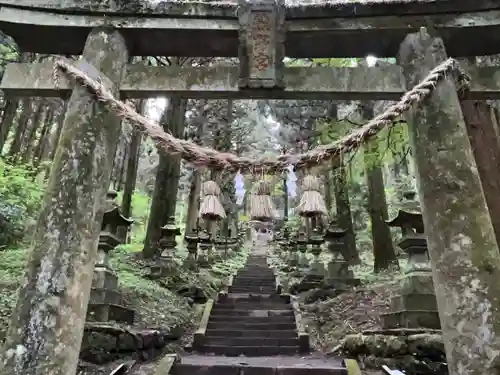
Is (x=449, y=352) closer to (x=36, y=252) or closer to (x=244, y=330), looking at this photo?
(x=36, y=252)

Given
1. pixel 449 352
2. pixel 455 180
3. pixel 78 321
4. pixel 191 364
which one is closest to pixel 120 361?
pixel 191 364

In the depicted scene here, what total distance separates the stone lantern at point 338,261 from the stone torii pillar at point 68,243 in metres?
8.96

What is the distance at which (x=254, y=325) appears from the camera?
9766mm

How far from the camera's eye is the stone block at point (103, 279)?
303 inches

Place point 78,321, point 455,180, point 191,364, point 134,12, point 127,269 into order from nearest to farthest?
point 78,321, point 455,180, point 134,12, point 191,364, point 127,269

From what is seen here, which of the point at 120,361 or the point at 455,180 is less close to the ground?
the point at 455,180

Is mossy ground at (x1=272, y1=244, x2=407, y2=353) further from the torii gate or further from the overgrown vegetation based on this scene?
the torii gate

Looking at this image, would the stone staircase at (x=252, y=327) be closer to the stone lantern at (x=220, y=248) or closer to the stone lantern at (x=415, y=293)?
the stone lantern at (x=415, y=293)

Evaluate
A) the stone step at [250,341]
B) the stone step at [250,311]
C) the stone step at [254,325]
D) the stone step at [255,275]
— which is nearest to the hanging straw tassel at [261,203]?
the stone step at [250,341]

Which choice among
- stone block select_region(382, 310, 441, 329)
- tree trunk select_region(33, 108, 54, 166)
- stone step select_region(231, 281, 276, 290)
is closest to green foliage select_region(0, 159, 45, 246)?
tree trunk select_region(33, 108, 54, 166)

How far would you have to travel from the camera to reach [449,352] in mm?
3600

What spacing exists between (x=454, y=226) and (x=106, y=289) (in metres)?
6.02

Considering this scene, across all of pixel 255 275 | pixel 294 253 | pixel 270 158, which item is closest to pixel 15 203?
pixel 255 275

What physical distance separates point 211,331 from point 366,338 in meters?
3.72
